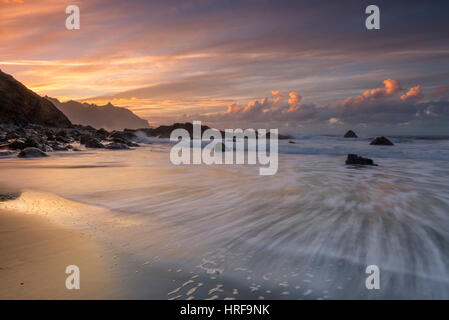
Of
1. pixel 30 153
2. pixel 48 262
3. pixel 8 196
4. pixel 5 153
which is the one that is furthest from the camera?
pixel 5 153

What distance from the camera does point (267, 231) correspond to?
3.24 metres

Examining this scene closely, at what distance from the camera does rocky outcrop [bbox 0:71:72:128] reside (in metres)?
34.9

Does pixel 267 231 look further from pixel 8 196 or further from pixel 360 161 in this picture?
pixel 360 161

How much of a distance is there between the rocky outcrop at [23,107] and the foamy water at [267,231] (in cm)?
3606

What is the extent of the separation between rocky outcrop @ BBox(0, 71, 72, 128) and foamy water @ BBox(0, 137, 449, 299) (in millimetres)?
36060

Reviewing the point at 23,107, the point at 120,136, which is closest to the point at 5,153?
the point at 120,136

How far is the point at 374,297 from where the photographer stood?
6.42ft

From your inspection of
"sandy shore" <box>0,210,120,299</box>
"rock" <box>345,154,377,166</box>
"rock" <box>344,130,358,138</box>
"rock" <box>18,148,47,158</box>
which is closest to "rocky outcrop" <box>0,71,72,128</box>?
"rock" <box>18,148,47,158</box>

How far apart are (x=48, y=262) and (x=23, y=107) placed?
45251 mm

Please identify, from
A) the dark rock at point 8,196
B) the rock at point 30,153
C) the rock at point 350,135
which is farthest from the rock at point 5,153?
the rock at point 350,135

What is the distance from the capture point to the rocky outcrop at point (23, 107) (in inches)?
1374

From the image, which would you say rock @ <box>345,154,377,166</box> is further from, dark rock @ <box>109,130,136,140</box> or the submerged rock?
dark rock @ <box>109,130,136,140</box>

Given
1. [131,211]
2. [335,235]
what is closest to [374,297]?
[335,235]

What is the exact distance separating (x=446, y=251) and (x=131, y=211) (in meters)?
3.85
